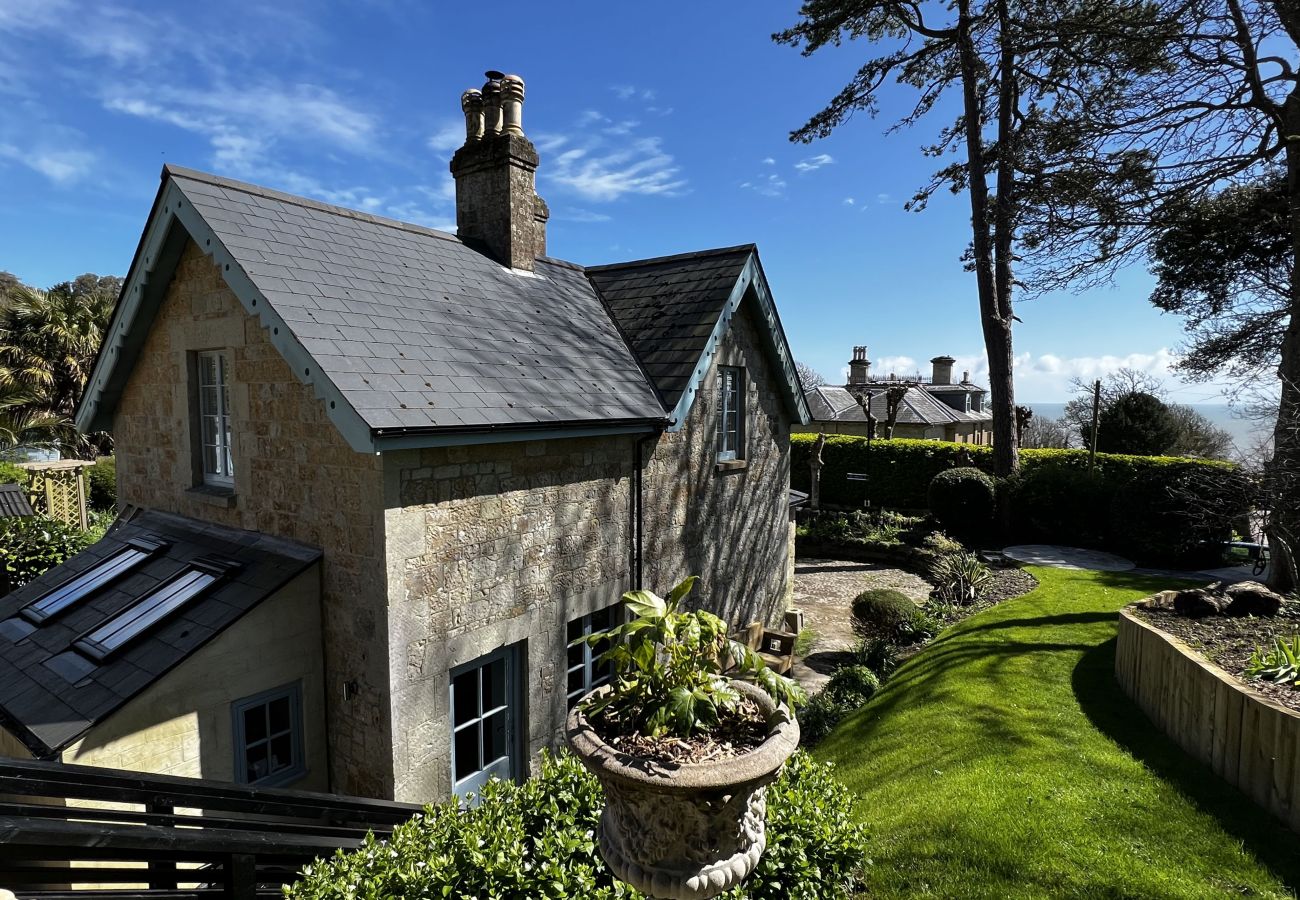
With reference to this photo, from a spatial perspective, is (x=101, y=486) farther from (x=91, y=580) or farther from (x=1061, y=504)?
(x=1061, y=504)

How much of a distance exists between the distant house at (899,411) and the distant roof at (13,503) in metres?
30.1

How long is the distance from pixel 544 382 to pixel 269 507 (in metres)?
3.53

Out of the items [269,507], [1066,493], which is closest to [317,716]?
[269,507]

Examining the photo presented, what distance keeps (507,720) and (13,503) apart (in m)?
13.7

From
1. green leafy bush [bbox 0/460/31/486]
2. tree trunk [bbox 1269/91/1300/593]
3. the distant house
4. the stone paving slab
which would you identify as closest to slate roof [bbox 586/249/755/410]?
tree trunk [bbox 1269/91/1300/593]

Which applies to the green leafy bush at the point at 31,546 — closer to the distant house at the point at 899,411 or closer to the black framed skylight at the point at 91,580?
the black framed skylight at the point at 91,580

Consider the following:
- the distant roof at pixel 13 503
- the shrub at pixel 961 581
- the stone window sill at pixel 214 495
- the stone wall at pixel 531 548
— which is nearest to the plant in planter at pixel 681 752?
the stone wall at pixel 531 548

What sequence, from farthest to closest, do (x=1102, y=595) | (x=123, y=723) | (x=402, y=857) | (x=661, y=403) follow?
1. (x=1102, y=595)
2. (x=661, y=403)
3. (x=123, y=723)
4. (x=402, y=857)

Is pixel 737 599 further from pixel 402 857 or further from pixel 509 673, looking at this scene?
pixel 402 857

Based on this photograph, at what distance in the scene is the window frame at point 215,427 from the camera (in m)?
8.69

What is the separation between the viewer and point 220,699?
6.61m

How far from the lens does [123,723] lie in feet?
19.5

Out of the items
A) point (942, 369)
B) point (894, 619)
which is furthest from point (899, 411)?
point (894, 619)

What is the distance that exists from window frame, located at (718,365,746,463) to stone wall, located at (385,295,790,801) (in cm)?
20
